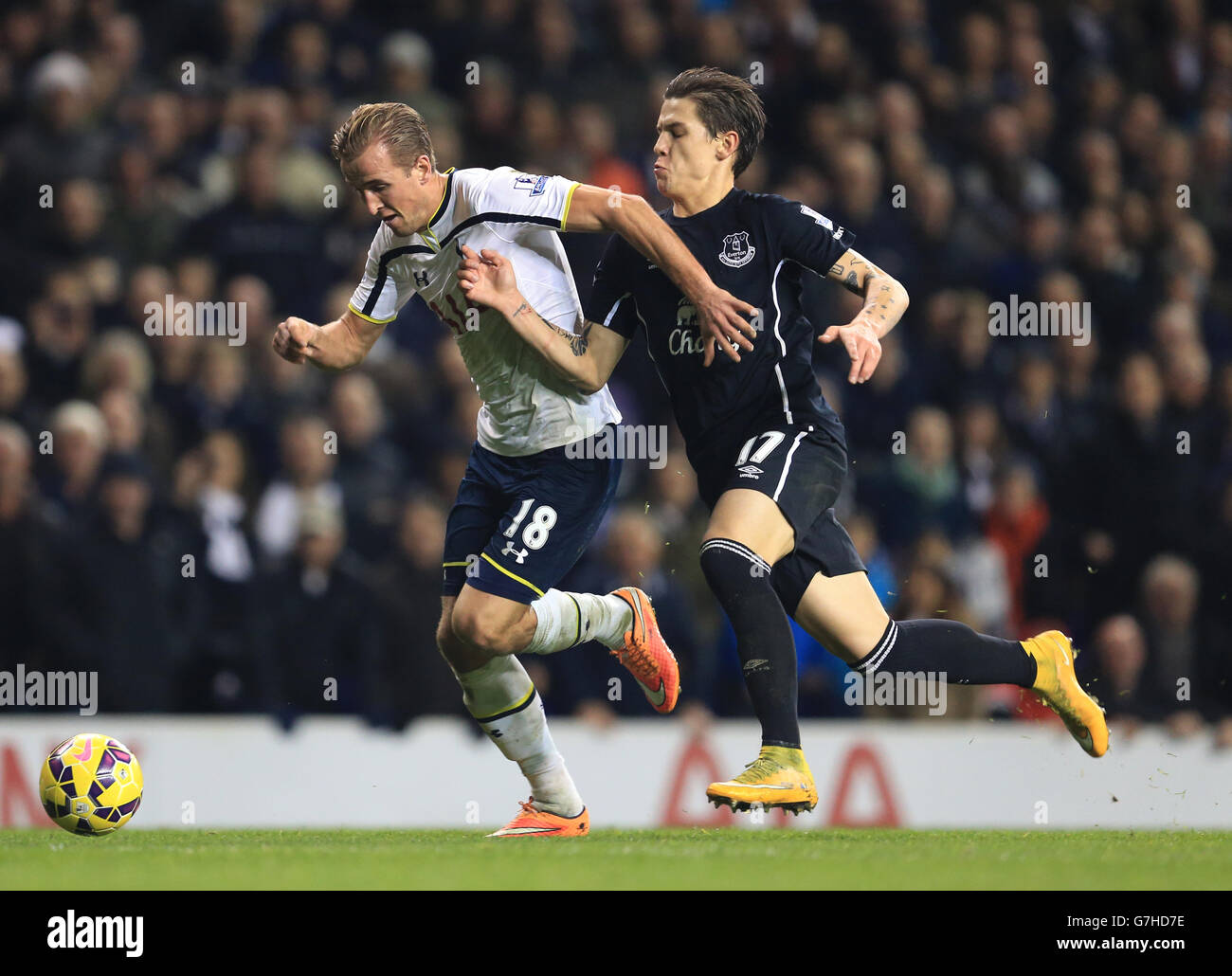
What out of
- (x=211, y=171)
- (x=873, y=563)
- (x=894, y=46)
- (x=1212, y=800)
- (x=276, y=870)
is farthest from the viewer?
(x=894, y=46)

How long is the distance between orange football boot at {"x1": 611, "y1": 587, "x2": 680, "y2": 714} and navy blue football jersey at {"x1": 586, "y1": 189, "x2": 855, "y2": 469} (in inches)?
37.4

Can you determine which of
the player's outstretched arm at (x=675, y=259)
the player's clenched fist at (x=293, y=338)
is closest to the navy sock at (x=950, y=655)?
the player's outstretched arm at (x=675, y=259)

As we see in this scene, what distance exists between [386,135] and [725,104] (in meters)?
1.15

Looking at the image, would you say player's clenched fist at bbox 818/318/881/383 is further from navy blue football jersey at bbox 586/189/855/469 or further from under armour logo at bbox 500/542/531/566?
under armour logo at bbox 500/542/531/566

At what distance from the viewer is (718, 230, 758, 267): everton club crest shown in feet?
18.9

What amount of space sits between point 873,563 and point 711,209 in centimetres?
354

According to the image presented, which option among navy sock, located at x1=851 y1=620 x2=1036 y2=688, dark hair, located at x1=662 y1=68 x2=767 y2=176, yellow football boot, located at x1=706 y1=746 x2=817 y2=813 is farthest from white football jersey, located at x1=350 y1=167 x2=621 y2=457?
yellow football boot, located at x1=706 y1=746 x2=817 y2=813

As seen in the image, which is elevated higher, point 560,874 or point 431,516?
point 431,516

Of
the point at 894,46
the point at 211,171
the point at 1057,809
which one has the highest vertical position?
the point at 894,46

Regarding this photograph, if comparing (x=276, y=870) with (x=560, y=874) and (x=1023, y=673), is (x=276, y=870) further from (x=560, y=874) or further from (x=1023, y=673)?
(x=1023, y=673)

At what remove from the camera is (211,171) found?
10883mm

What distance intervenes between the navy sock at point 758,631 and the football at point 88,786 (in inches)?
86.0
